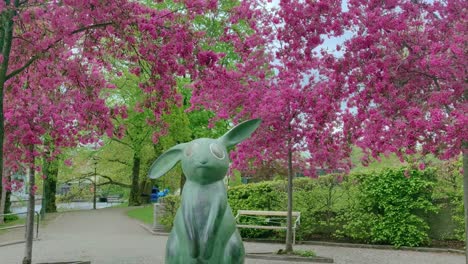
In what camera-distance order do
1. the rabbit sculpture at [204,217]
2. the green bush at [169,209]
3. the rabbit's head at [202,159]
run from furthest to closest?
1. the green bush at [169,209]
2. the rabbit's head at [202,159]
3. the rabbit sculpture at [204,217]

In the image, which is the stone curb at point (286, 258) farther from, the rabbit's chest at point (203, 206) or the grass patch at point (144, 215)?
the grass patch at point (144, 215)

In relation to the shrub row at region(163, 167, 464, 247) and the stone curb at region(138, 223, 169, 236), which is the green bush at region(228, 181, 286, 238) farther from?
the stone curb at region(138, 223, 169, 236)

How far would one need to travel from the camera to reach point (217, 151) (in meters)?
5.26

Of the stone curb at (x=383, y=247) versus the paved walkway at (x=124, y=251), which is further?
the stone curb at (x=383, y=247)

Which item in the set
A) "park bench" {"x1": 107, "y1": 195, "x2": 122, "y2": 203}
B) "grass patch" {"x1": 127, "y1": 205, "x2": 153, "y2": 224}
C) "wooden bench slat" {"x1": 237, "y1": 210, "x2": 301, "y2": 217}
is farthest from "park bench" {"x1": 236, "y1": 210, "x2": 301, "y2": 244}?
"park bench" {"x1": 107, "y1": 195, "x2": 122, "y2": 203}

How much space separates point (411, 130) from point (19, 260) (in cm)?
945

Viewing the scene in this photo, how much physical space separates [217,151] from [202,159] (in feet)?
0.72

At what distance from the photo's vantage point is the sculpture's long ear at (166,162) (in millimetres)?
5617

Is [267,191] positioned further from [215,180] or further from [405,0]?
[215,180]

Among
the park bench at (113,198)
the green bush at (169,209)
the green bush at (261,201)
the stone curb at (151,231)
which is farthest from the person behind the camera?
the park bench at (113,198)

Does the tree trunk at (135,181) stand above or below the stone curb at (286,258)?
above

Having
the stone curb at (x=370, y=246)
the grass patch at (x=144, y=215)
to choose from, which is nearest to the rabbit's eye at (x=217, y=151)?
the stone curb at (x=370, y=246)

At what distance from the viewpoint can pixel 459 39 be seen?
603cm

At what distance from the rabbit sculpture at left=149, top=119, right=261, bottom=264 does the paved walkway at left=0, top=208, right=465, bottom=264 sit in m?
5.47
